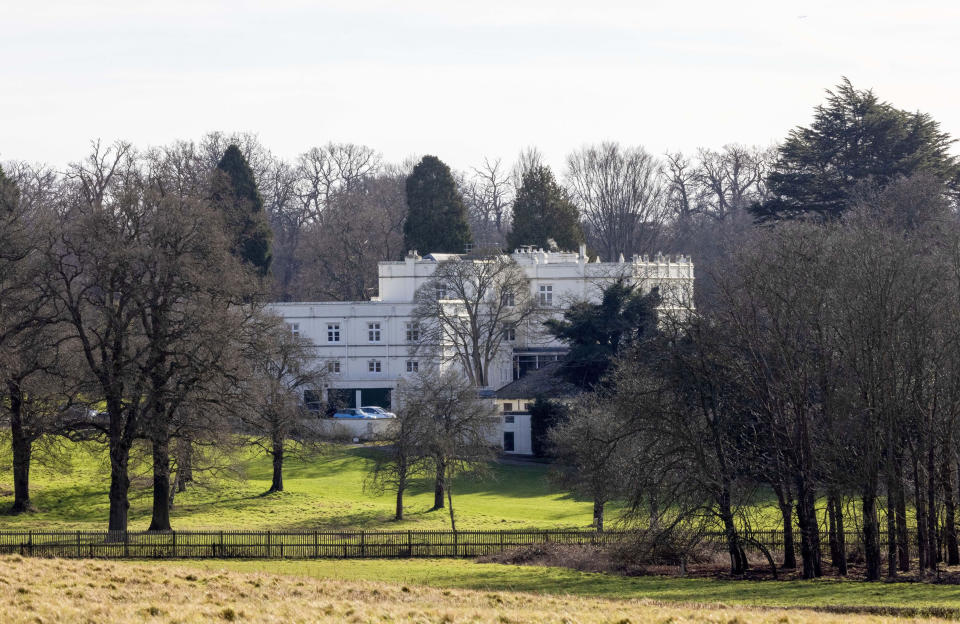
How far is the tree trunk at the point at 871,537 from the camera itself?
3059 centimetres

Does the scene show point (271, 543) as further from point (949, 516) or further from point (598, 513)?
point (949, 516)

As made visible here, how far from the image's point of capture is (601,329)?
64875mm

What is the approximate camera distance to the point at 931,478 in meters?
31.4

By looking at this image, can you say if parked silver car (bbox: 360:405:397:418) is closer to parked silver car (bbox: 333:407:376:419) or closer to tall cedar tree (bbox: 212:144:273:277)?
parked silver car (bbox: 333:407:376:419)

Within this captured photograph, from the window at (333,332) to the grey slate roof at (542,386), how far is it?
36.8 feet

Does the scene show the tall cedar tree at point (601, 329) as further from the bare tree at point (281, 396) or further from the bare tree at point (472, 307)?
the bare tree at point (281, 396)

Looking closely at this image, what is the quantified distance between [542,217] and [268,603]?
76.4 m

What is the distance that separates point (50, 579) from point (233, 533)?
46.4ft

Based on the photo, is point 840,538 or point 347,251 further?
point 347,251

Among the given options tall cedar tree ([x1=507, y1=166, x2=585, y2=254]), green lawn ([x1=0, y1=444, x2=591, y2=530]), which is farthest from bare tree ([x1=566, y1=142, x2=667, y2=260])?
green lawn ([x1=0, y1=444, x2=591, y2=530])

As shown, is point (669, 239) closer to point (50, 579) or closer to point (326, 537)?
point (326, 537)

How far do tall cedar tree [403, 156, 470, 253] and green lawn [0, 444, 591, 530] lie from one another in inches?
1159

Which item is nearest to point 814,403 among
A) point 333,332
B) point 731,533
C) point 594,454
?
point 731,533

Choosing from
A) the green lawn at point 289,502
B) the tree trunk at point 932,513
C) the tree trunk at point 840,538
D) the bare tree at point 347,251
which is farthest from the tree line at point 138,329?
the bare tree at point 347,251
